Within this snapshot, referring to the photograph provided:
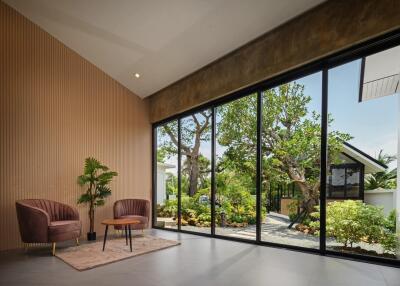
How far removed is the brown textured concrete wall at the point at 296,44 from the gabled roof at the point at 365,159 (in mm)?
1502

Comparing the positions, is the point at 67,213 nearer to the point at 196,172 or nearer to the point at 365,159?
the point at 196,172

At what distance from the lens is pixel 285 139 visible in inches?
205

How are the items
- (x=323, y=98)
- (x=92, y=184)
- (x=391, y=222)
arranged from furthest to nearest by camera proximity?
(x=92, y=184) → (x=323, y=98) → (x=391, y=222)

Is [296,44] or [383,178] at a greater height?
[296,44]

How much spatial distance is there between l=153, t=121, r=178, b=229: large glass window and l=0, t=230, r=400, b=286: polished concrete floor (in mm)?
2606

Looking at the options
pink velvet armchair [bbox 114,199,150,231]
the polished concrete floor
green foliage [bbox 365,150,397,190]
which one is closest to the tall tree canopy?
green foliage [bbox 365,150,397,190]

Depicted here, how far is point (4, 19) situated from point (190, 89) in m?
3.90

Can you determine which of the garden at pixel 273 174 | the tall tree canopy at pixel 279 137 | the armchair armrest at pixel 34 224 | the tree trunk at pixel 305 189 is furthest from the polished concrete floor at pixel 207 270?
the tall tree canopy at pixel 279 137

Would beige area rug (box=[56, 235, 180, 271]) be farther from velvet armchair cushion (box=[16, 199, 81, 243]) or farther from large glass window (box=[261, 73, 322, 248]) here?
large glass window (box=[261, 73, 322, 248])

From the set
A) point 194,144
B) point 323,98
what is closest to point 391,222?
point 323,98

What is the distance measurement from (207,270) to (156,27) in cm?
415

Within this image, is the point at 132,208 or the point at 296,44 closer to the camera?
the point at 296,44

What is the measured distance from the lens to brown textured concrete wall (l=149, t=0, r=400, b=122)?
3.65 metres

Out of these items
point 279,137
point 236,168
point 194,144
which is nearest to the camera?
point 279,137
